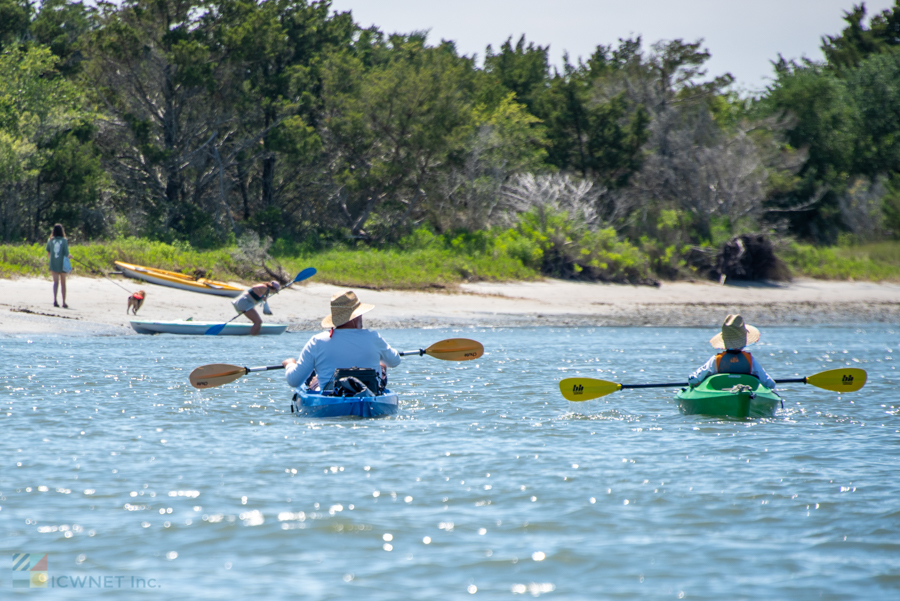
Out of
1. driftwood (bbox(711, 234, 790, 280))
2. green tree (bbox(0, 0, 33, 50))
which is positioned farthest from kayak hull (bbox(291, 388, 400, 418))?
green tree (bbox(0, 0, 33, 50))

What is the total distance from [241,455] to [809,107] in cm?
3850

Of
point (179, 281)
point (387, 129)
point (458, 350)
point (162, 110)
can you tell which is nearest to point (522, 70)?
point (387, 129)

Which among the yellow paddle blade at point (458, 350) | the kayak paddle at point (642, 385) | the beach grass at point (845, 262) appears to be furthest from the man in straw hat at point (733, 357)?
the beach grass at point (845, 262)

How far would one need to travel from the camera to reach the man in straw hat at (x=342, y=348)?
832cm

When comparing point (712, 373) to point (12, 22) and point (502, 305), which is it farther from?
point (12, 22)

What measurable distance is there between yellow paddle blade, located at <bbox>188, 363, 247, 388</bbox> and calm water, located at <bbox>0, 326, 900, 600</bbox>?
10.1 inches

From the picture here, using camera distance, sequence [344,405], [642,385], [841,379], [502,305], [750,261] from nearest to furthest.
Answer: [344,405], [642,385], [841,379], [502,305], [750,261]

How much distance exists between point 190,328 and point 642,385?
391 inches

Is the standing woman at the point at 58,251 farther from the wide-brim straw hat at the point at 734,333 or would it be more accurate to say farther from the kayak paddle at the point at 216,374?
the wide-brim straw hat at the point at 734,333

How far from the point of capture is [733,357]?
9.02 metres

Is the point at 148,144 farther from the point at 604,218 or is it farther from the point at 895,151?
the point at 895,151

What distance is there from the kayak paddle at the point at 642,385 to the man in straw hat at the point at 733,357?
37cm

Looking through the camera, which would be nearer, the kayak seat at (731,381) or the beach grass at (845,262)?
the kayak seat at (731,381)

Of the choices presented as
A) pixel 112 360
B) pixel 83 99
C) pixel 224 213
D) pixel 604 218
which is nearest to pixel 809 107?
pixel 604 218
